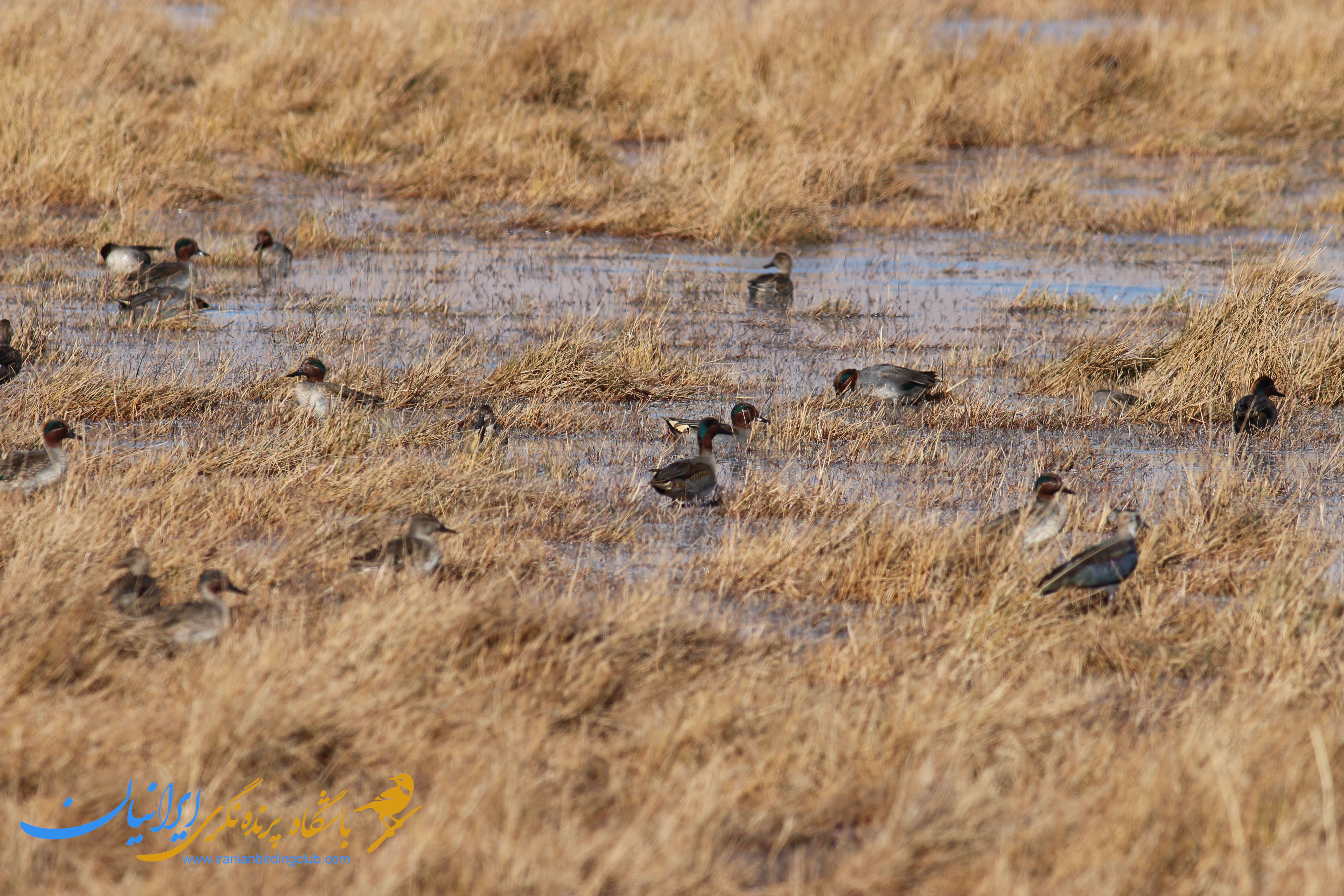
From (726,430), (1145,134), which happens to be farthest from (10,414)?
(1145,134)

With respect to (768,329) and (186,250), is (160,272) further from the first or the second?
(768,329)

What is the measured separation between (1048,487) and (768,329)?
531cm

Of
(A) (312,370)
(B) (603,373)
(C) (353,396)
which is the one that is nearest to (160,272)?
(A) (312,370)

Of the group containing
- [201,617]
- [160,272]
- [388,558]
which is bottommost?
[201,617]

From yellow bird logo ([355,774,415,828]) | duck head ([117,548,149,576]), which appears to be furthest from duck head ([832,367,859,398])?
yellow bird logo ([355,774,415,828])

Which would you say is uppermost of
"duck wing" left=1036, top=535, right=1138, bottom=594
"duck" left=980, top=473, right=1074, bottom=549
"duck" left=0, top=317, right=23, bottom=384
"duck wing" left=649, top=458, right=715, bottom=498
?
"duck" left=0, top=317, right=23, bottom=384

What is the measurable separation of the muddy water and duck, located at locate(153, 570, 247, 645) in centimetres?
175

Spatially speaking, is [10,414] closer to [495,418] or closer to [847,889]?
[495,418]

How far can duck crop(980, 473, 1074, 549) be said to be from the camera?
655cm

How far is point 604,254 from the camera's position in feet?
48.6

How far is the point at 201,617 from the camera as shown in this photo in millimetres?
5250

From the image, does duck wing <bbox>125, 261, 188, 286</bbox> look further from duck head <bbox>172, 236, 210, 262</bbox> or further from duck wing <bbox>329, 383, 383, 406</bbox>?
duck wing <bbox>329, 383, 383, 406</bbox>

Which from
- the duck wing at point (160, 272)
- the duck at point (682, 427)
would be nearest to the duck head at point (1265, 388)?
the duck at point (682, 427)

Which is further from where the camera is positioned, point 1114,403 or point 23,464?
point 1114,403
